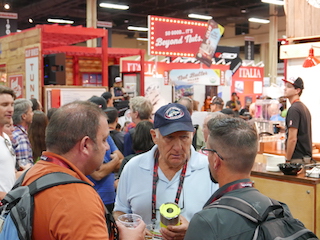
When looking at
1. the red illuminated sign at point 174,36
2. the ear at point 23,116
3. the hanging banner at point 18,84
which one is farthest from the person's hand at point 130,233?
the red illuminated sign at point 174,36

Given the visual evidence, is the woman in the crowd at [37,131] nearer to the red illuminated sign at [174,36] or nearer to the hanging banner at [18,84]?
the hanging banner at [18,84]

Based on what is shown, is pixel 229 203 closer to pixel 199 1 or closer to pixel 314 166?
pixel 314 166

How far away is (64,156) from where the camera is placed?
5.23 feet

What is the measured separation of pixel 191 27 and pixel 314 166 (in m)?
6.41

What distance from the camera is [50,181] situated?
1436 millimetres

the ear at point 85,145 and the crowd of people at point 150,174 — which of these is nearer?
the crowd of people at point 150,174

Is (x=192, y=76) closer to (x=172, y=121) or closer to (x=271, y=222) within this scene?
(x=172, y=121)

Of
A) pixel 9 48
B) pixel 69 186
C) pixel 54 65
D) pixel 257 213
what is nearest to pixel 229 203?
pixel 257 213

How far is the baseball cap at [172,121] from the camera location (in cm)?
230

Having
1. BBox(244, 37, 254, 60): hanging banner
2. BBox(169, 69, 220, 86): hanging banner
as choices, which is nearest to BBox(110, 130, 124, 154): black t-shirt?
BBox(169, 69, 220, 86): hanging banner

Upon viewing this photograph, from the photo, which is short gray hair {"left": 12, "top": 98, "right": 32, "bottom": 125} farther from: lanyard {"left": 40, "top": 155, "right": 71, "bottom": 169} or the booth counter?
lanyard {"left": 40, "top": 155, "right": 71, "bottom": 169}

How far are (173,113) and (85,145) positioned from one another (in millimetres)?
823

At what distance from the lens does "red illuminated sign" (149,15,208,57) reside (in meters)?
9.69

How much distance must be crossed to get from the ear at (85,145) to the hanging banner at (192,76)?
39.2 ft
